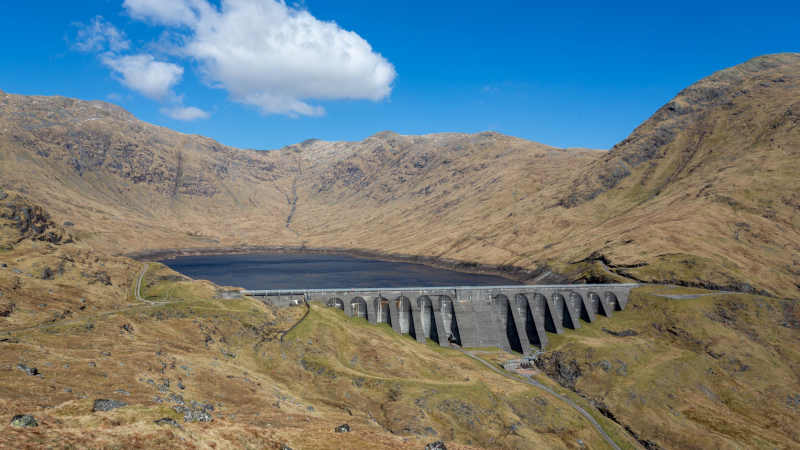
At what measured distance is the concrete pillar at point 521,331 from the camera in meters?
125

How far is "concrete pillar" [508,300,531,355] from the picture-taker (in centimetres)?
12475

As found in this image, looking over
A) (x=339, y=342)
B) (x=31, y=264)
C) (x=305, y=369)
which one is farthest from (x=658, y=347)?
(x=31, y=264)

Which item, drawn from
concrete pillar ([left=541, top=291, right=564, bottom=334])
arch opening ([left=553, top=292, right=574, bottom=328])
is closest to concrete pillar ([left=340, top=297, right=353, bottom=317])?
concrete pillar ([left=541, top=291, right=564, bottom=334])

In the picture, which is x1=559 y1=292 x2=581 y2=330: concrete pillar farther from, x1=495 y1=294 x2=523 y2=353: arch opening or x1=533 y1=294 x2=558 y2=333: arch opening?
x1=495 y1=294 x2=523 y2=353: arch opening

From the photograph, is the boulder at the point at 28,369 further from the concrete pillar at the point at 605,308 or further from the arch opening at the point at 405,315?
the concrete pillar at the point at 605,308

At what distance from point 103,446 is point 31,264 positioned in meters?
70.4

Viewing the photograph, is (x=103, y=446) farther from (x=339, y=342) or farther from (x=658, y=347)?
(x=658, y=347)

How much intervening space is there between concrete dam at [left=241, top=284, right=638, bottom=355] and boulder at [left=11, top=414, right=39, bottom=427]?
268ft

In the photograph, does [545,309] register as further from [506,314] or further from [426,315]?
[426,315]

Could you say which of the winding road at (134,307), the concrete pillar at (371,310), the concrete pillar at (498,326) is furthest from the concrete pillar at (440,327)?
the winding road at (134,307)

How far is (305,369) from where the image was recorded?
74.8 metres

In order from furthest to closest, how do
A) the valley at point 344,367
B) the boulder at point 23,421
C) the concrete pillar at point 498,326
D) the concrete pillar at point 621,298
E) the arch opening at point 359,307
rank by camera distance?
the concrete pillar at point 621,298
the concrete pillar at point 498,326
the arch opening at point 359,307
the valley at point 344,367
the boulder at point 23,421

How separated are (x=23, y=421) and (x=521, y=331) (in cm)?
12102

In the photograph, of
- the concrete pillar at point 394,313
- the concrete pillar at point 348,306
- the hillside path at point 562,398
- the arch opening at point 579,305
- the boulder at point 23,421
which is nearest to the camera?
the boulder at point 23,421
